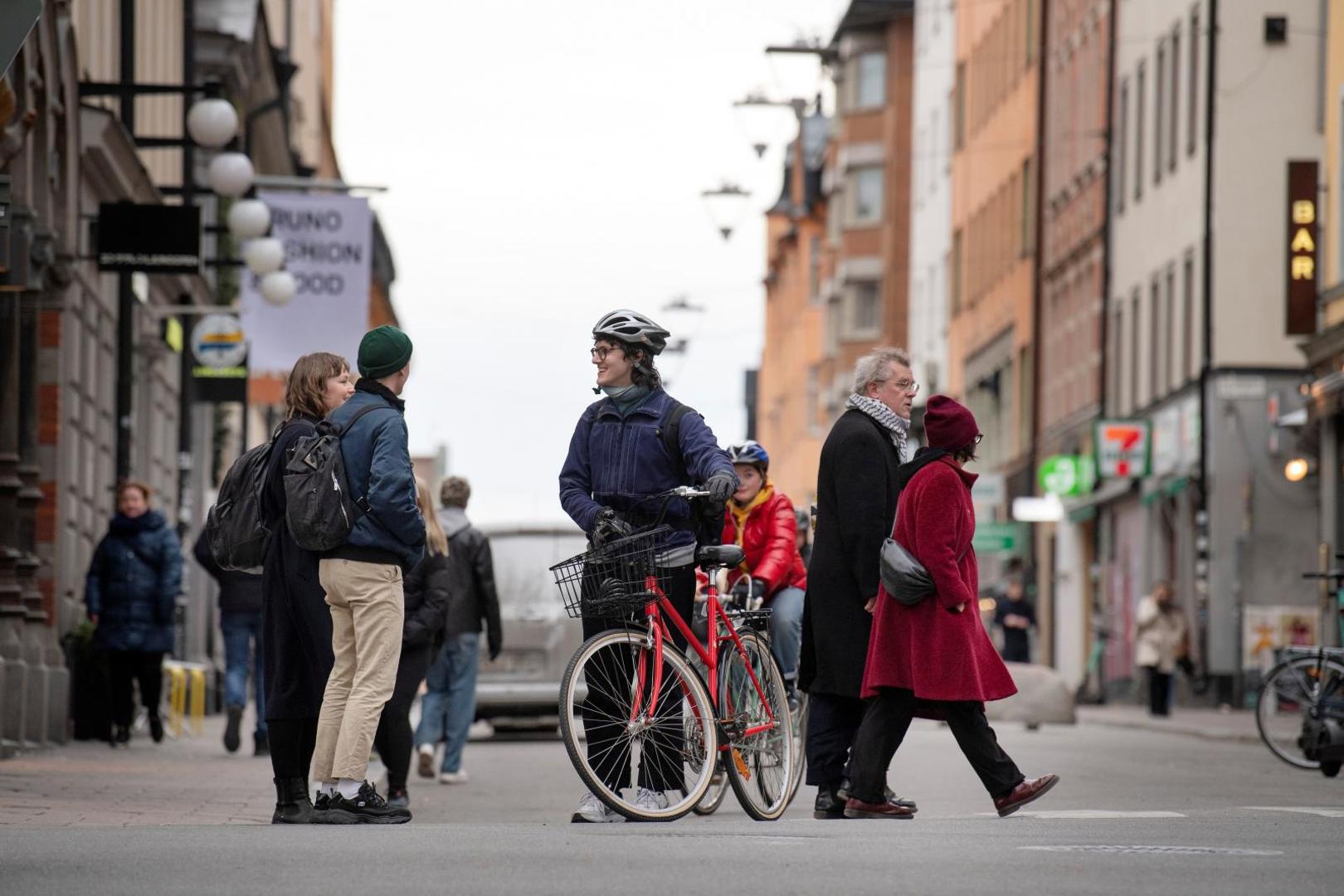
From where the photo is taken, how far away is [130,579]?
22438 millimetres

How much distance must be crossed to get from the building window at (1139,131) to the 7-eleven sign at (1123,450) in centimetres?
483

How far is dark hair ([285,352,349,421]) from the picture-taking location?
1238cm

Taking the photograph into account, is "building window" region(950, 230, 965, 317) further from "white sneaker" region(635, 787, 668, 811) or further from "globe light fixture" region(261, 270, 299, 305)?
"white sneaker" region(635, 787, 668, 811)

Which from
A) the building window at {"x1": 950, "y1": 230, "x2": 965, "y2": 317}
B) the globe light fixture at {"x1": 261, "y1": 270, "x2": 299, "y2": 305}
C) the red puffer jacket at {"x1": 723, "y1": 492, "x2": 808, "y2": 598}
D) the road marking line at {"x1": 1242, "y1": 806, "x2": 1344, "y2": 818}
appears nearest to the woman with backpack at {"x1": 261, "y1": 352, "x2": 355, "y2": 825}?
the red puffer jacket at {"x1": 723, "y1": 492, "x2": 808, "y2": 598}

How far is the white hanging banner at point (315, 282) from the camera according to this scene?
30.7m

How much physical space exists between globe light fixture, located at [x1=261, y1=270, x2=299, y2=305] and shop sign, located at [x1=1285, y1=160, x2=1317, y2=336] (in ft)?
41.1

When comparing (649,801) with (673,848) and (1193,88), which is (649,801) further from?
(1193,88)

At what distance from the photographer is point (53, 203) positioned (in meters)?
22.9

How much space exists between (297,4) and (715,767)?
177ft

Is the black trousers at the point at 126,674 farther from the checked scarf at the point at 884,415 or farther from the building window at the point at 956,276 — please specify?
the building window at the point at 956,276

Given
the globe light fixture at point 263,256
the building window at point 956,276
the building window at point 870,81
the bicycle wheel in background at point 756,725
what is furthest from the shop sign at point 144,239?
the building window at point 870,81

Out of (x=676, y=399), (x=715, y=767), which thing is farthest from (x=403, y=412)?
(x=715, y=767)

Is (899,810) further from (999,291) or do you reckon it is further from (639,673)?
(999,291)

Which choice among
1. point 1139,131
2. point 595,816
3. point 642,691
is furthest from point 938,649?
point 1139,131
